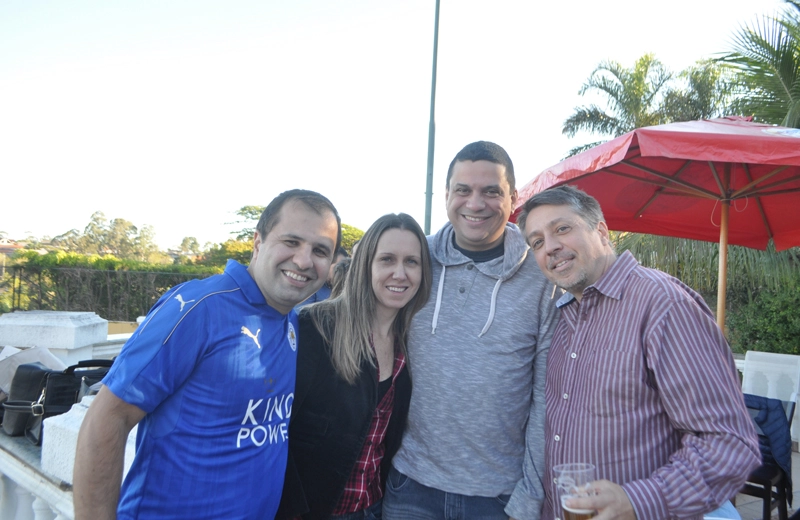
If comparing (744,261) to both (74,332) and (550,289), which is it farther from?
(74,332)

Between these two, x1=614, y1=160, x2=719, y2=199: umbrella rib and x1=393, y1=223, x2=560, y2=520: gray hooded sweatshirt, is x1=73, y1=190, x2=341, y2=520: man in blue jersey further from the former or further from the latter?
x1=614, y1=160, x2=719, y2=199: umbrella rib

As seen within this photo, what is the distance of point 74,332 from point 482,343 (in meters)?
3.73

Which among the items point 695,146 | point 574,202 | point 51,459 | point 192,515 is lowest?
point 51,459

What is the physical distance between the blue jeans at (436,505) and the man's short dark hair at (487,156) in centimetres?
132

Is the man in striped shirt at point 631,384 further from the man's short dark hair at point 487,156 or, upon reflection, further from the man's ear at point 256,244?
the man's ear at point 256,244

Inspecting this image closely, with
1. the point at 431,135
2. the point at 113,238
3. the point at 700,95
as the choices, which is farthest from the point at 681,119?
the point at 113,238

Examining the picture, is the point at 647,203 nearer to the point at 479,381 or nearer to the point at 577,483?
the point at 479,381

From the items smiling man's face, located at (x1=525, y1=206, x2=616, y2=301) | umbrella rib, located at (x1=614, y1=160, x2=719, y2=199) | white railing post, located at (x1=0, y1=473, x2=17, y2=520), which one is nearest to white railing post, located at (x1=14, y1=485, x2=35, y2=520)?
white railing post, located at (x1=0, y1=473, x2=17, y2=520)

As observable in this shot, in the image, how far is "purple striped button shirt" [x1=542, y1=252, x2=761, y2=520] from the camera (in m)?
1.55

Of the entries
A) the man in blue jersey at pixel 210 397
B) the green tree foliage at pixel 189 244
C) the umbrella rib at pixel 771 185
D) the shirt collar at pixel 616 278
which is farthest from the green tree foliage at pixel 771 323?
the green tree foliage at pixel 189 244

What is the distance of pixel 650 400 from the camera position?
1.72 metres

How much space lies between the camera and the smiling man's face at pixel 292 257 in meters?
1.95

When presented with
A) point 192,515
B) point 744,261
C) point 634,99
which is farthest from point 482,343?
point 634,99

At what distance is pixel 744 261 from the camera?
10828 millimetres
